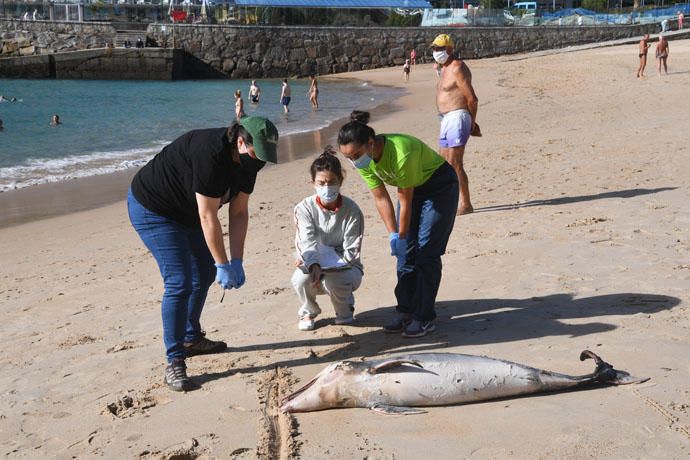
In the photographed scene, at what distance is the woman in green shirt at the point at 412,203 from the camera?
510 cm

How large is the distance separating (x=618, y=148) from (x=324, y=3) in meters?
48.4

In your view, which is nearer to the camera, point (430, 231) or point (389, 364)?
point (389, 364)

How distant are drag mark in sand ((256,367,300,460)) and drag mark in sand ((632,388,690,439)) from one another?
1.74m

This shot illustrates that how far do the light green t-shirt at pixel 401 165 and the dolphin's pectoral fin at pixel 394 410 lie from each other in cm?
149

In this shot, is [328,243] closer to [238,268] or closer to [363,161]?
[363,161]

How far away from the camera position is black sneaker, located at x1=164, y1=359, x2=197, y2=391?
15.7 feet

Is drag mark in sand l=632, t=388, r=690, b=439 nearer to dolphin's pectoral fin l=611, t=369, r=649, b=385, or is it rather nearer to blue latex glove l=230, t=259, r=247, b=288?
dolphin's pectoral fin l=611, t=369, r=649, b=385

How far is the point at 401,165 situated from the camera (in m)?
5.09

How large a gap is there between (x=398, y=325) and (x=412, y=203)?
842mm

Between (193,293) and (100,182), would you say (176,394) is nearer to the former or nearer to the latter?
(193,293)

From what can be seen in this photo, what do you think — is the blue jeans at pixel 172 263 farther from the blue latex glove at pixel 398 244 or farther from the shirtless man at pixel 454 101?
the shirtless man at pixel 454 101

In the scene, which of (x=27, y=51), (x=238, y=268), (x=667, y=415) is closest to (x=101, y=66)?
(x=27, y=51)

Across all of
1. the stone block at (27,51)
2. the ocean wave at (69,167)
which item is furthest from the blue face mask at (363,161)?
the stone block at (27,51)

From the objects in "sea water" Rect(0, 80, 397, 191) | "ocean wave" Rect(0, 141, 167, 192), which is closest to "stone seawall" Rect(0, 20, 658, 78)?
"sea water" Rect(0, 80, 397, 191)
